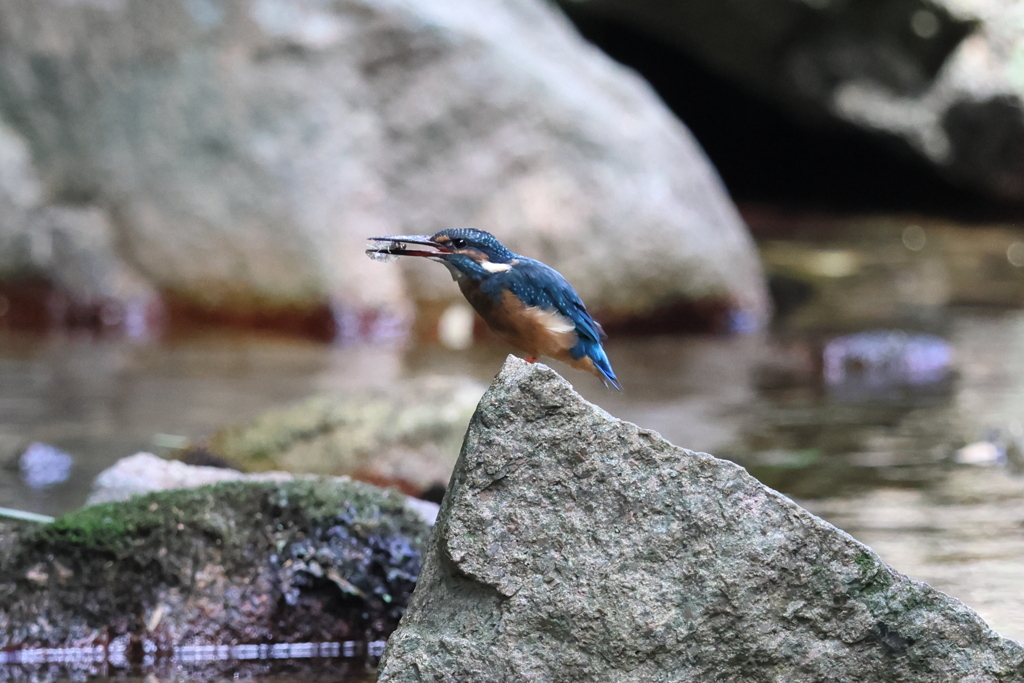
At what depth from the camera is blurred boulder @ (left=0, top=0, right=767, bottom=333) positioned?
25.5ft

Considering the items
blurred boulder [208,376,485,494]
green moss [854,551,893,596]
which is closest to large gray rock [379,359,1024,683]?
green moss [854,551,893,596]

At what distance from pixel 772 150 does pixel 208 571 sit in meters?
13.1

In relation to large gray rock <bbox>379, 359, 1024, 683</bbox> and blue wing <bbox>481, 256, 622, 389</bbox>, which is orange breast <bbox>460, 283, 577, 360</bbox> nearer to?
blue wing <bbox>481, 256, 622, 389</bbox>

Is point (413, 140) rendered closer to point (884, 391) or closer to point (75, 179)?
point (75, 179)

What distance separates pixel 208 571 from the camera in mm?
3180

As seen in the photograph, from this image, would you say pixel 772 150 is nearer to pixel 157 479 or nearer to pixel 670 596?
pixel 157 479

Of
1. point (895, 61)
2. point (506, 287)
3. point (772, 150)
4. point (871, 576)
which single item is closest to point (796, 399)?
point (506, 287)

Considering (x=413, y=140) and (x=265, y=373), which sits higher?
(x=413, y=140)

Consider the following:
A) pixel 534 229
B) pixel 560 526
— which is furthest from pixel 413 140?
pixel 560 526

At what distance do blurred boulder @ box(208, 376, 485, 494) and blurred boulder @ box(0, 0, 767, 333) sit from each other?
3105 mm

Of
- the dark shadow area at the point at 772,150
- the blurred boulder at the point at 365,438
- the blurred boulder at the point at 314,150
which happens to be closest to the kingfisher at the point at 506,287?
the blurred boulder at the point at 365,438

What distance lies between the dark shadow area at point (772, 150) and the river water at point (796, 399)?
408cm

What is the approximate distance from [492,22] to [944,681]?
23.2 ft

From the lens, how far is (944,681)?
2.22 m
